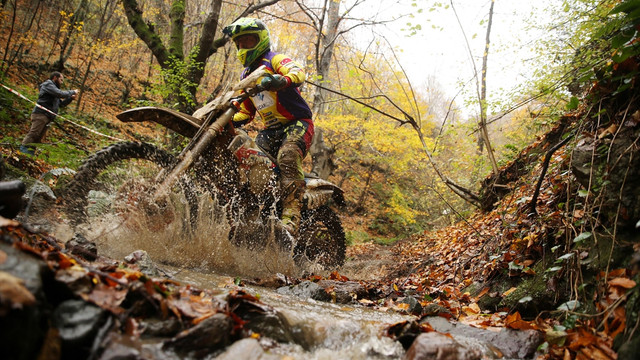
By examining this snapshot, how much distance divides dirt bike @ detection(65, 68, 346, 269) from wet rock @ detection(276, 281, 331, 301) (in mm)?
1164

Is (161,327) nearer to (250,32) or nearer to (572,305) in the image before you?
(572,305)

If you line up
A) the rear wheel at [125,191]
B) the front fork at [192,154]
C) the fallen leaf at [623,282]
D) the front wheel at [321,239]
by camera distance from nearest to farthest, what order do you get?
1. the fallen leaf at [623,282]
2. the rear wheel at [125,191]
3. the front fork at [192,154]
4. the front wheel at [321,239]

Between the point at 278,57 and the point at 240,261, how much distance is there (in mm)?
2582

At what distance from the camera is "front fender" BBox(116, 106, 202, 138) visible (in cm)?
329

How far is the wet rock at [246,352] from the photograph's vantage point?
1.28 metres

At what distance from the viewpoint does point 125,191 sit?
3.17 metres

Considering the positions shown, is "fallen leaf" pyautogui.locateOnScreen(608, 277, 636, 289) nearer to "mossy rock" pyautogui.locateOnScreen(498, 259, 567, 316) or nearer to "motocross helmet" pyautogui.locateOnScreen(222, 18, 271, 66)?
"mossy rock" pyautogui.locateOnScreen(498, 259, 567, 316)

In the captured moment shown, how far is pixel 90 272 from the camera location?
4.32 feet

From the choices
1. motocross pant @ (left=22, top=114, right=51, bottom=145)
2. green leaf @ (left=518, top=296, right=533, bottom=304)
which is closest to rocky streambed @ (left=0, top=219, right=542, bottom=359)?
green leaf @ (left=518, top=296, right=533, bottom=304)

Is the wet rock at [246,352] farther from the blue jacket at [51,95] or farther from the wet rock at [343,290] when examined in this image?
the blue jacket at [51,95]

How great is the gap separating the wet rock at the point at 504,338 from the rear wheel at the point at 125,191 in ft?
8.63

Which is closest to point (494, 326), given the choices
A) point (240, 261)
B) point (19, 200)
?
point (240, 261)

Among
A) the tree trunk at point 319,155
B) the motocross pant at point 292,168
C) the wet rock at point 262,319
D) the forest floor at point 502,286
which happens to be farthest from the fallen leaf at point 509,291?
the tree trunk at point 319,155

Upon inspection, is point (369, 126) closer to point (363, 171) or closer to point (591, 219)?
point (363, 171)
